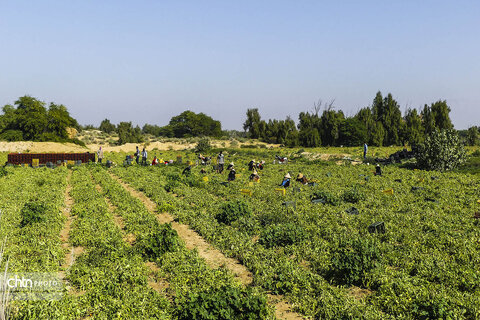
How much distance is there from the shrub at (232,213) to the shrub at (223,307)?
22.1 ft

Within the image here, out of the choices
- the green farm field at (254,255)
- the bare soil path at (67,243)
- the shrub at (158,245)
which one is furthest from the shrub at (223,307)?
the shrub at (158,245)

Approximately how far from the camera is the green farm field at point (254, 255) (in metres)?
6.81

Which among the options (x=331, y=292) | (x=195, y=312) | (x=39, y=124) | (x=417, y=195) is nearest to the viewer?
(x=195, y=312)

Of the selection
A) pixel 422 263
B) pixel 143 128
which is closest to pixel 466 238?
pixel 422 263

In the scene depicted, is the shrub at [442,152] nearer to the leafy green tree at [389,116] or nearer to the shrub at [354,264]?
the shrub at [354,264]

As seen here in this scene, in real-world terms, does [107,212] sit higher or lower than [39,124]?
lower

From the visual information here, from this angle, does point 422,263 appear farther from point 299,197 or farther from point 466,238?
point 299,197

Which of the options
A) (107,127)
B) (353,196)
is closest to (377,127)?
(353,196)

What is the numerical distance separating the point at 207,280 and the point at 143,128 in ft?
518

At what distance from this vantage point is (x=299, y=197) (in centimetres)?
A: 1758

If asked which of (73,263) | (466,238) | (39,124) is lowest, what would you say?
(73,263)

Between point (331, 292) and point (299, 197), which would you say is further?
point (299, 197)

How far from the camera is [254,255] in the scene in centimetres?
977

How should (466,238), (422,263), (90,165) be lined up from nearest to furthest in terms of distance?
(422,263) < (466,238) < (90,165)
